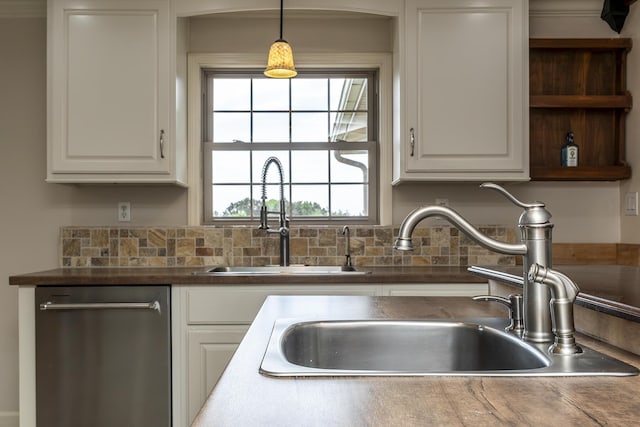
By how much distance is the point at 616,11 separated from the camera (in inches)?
112

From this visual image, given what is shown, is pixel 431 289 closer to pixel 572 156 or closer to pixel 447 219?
pixel 572 156

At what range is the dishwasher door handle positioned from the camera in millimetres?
2256

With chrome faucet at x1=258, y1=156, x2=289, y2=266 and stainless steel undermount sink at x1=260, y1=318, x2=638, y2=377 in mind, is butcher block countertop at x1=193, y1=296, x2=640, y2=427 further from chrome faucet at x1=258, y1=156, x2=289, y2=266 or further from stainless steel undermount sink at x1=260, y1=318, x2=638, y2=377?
chrome faucet at x1=258, y1=156, x2=289, y2=266

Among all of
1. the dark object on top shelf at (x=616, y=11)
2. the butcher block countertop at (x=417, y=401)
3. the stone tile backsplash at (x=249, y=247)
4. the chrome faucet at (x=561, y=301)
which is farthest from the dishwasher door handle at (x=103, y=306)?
the dark object on top shelf at (x=616, y=11)

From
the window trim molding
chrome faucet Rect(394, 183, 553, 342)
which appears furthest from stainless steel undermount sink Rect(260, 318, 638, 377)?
the window trim molding

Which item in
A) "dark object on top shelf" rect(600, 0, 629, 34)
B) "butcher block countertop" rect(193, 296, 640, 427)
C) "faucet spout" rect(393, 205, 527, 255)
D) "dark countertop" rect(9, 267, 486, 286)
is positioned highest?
"dark object on top shelf" rect(600, 0, 629, 34)

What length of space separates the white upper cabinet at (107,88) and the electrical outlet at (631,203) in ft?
7.97

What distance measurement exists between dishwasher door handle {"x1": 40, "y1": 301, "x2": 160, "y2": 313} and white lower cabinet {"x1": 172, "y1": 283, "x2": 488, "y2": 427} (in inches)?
4.0

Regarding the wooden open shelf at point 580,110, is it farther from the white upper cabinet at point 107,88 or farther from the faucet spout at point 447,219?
the faucet spout at point 447,219

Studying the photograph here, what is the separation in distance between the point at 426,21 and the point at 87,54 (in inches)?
64.8

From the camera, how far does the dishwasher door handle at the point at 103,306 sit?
2256mm

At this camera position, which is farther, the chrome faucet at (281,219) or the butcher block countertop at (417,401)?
the chrome faucet at (281,219)

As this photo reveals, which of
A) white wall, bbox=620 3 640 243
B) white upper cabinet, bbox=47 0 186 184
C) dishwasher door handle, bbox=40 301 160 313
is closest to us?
dishwasher door handle, bbox=40 301 160 313

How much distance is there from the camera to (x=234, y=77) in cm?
308
